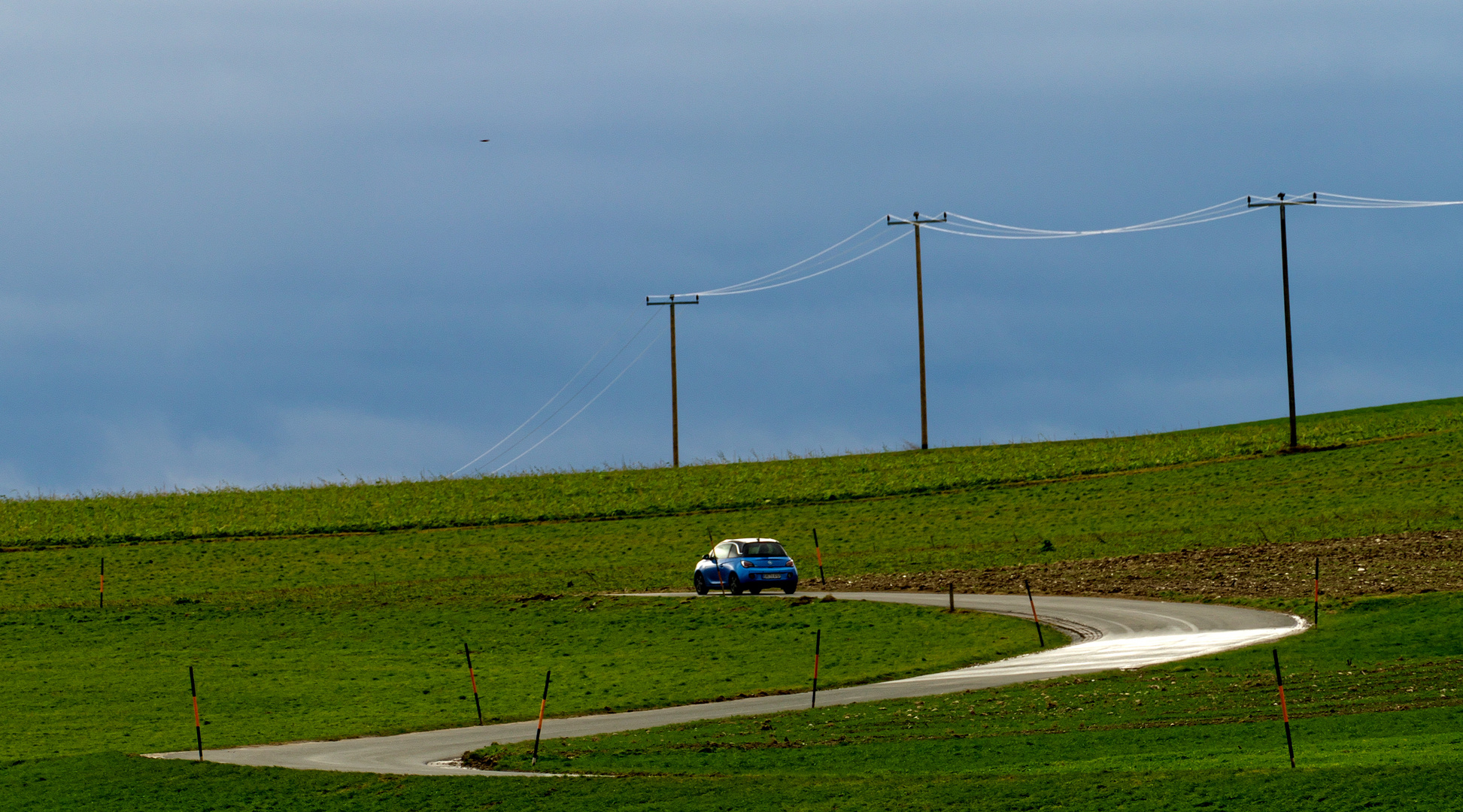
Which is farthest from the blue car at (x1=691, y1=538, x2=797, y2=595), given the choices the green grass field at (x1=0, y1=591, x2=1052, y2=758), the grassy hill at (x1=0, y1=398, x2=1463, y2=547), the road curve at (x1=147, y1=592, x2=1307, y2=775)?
the grassy hill at (x1=0, y1=398, x2=1463, y2=547)

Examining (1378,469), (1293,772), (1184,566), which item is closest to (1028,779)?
(1293,772)

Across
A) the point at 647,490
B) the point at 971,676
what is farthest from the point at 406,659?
the point at 647,490

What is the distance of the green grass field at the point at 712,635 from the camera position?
802 inches

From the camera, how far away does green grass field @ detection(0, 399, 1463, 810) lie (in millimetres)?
20375

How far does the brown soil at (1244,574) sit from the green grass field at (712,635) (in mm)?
2631

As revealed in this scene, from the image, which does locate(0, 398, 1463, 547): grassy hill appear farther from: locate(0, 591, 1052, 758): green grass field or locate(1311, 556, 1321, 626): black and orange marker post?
locate(1311, 556, 1321, 626): black and orange marker post

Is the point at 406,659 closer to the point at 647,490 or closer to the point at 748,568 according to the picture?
the point at 748,568

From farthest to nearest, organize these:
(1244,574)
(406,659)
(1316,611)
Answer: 1. (1244,574)
2. (406,659)
3. (1316,611)

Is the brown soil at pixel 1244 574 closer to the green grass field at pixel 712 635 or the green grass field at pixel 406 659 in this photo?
the green grass field at pixel 712 635

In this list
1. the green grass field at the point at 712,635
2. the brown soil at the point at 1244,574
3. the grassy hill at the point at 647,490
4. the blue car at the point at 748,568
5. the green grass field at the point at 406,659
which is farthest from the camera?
the grassy hill at the point at 647,490

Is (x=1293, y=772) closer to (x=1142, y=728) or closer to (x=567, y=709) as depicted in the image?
(x=1142, y=728)

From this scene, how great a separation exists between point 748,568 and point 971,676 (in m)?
16.3

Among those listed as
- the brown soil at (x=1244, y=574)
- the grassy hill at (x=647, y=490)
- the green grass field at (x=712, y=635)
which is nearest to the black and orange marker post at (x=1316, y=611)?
the brown soil at (x=1244, y=574)

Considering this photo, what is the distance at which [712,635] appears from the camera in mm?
41531
